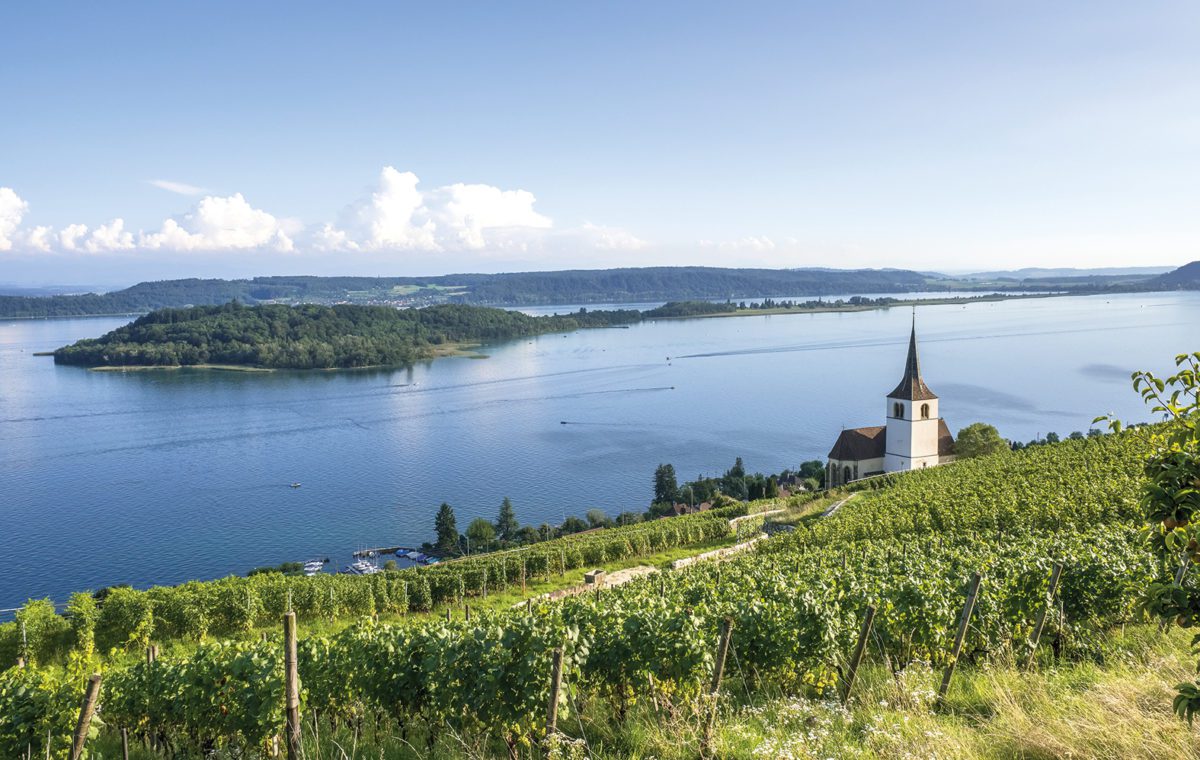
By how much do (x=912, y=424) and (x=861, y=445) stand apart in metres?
2.96

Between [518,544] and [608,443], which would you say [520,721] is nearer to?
[518,544]

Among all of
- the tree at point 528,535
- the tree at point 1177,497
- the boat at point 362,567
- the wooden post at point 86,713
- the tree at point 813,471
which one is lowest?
the boat at point 362,567

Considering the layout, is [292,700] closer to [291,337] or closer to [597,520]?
[597,520]

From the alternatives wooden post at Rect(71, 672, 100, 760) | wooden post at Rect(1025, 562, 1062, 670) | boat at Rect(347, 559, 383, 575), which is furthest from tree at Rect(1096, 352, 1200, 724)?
boat at Rect(347, 559, 383, 575)

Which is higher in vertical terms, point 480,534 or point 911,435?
point 911,435

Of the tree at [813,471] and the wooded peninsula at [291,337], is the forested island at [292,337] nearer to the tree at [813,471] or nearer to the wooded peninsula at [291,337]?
the wooded peninsula at [291,337]

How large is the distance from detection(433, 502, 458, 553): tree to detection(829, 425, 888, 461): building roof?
769 inches

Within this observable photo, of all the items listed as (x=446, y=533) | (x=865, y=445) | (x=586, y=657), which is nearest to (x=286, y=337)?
(x=446, y=533)

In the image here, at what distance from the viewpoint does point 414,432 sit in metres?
63.0

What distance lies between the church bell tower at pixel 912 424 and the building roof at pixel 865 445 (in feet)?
2.63

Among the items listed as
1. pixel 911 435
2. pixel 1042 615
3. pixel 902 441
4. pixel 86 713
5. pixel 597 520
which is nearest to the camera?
pixel 86 713

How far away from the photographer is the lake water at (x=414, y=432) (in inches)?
1587

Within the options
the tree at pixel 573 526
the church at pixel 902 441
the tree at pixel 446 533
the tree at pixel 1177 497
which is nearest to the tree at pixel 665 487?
the tree at pixel 573 526

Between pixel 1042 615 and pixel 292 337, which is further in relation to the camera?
pixel 292 337
